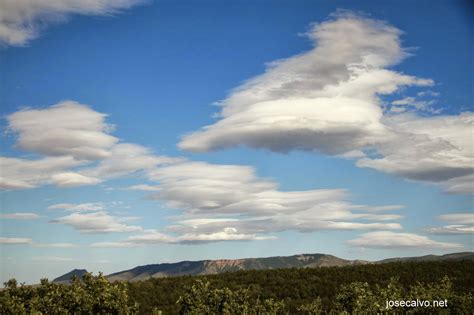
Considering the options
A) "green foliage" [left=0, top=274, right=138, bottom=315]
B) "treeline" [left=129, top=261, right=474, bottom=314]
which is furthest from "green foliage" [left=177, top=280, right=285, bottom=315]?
"treeline" [left=129, top=261, right=474, bottom=314]

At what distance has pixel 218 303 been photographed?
51.1m

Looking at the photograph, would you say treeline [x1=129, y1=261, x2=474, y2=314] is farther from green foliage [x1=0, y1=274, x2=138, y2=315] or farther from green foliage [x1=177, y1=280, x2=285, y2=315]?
green foliage [x1=0, y1=274, x2=138, y2=315]

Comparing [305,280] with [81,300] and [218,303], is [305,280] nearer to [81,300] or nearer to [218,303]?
[218,303]

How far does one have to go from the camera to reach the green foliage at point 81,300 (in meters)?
44.3

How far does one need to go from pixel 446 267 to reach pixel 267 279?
46391 mm

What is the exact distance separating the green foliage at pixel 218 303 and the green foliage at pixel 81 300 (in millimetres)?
6566

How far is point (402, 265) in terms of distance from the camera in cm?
13312

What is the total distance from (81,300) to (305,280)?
8458 centimetres

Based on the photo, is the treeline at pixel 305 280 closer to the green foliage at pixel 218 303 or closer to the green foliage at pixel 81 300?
the green foliage at pixel 218 303

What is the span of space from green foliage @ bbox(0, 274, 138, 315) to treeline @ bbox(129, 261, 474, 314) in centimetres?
5144

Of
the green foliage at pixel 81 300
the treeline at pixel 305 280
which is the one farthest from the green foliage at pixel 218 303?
the treeline at pixel 305 280

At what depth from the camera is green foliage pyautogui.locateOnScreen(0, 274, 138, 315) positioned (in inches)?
Result: 1746

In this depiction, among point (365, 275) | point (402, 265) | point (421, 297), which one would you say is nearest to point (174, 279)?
point (365, 275)

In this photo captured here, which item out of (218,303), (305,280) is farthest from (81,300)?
(305,280)
